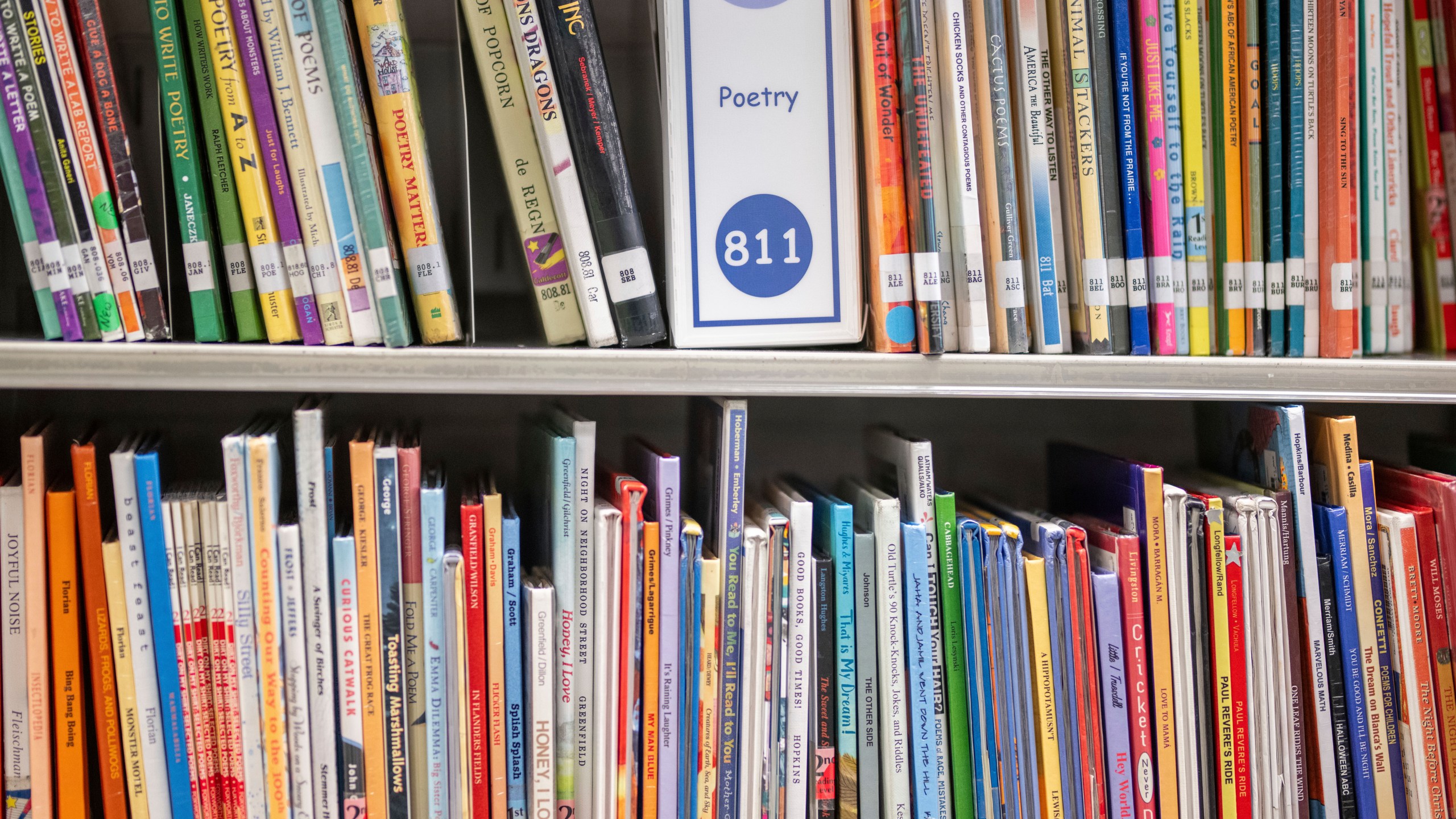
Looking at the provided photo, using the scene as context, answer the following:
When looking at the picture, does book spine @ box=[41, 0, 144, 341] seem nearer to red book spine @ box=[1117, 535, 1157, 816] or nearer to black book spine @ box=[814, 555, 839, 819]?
black book spine @ box=[814, 555, 839, 819]

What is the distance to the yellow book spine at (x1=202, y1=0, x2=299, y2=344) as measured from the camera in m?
0.73

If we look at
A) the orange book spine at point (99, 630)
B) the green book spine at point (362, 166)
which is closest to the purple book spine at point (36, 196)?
the orange book spine at point (99, 630)

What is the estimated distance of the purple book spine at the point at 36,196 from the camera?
2.29 feet

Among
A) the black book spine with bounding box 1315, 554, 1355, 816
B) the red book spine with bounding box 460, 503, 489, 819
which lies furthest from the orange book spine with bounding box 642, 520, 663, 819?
Answer: the black book spine with bounding box 1315, 554, 1355, 816

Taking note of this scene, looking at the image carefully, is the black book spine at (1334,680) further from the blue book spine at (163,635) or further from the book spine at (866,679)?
the blue book spine at (163,635)

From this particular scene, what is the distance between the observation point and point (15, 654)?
73 cm

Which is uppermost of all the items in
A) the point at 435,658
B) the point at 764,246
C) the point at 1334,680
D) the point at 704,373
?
the point at 764,246

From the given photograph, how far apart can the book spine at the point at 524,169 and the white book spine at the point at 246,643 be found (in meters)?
0.27

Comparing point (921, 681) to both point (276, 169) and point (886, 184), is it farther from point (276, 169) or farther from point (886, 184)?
point (276, 169)

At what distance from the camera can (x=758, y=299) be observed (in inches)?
31.4

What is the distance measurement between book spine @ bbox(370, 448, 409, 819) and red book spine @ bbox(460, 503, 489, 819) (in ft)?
0.17

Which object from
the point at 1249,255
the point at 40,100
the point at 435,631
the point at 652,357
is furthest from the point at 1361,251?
the point at 40,100

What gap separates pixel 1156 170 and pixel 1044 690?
0.48 m

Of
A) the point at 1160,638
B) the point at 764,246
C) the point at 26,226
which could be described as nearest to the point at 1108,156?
the point at 764,246
